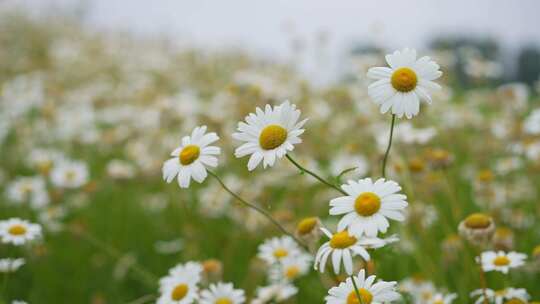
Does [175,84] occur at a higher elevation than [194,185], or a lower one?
higher

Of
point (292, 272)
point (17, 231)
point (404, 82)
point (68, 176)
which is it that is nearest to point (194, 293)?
point (292, 272)

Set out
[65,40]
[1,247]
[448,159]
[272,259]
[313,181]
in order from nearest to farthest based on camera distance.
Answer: [272,259] < [448,159] < [1,247] < [313,181] < [65,40]

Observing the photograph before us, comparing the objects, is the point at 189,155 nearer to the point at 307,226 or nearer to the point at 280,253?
the point at 307,226

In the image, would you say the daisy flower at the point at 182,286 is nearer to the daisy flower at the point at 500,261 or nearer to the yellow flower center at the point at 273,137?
the yellow flower center at the point at 273,137

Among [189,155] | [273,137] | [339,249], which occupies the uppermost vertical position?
[189,155]

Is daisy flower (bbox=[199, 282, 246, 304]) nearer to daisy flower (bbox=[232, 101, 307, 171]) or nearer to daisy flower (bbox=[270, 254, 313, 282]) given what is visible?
daisy flower (bbox=[270, 254, 313, 282])

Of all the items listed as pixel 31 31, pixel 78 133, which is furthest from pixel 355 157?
pixel 31 31

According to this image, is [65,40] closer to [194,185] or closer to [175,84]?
[175,84]

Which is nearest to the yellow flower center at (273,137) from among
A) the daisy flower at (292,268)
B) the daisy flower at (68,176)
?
the daisy flower at (292,268)
